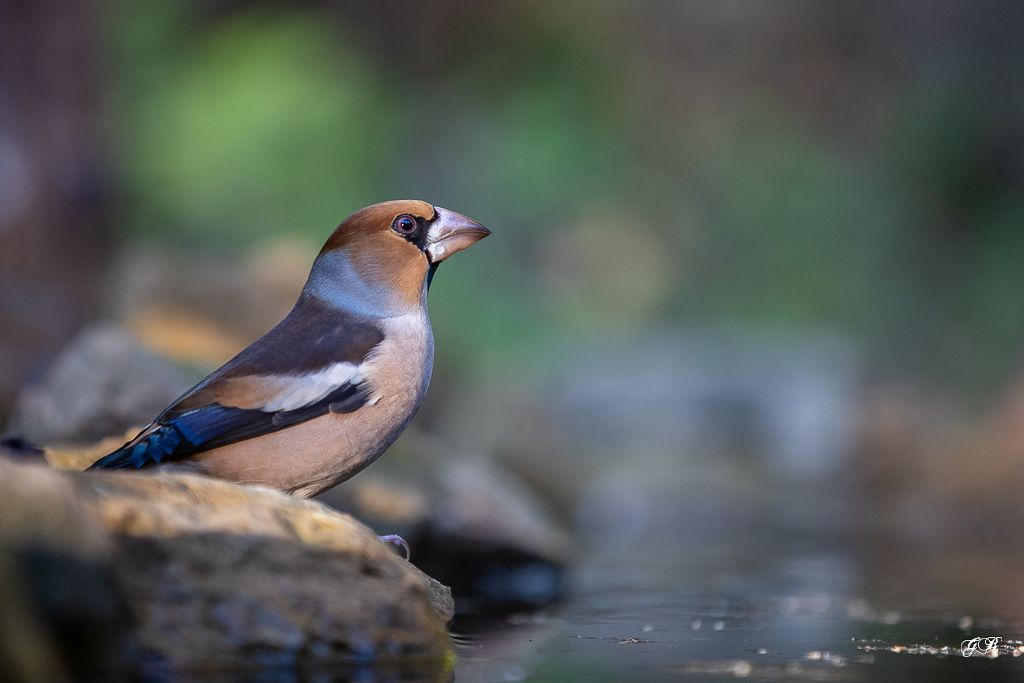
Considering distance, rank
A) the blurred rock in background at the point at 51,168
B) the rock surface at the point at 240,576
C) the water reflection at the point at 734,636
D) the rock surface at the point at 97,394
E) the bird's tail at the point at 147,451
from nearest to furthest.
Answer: the rock surface at the point at 240,576, the water reflection at the point at 734,636, the bird's tail at the point at 147,451, the rock surface at the point at 97,394, the blurred rock in background at the point at 51,168

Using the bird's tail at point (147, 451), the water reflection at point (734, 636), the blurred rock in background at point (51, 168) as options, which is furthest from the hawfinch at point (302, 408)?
the blurred rock in background at point (51, 168)

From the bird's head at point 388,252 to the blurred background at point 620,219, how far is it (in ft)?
9.15

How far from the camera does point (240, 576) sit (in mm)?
2689

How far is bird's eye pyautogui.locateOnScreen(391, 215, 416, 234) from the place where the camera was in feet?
12.1

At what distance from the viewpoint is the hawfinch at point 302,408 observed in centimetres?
322

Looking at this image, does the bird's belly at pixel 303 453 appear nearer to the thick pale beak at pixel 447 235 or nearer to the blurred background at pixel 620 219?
the thick pale beak at pixel 447 235

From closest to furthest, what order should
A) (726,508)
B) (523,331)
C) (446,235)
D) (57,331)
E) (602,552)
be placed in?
(446,235), (602,552), (57,331), (726,508), (523,331)

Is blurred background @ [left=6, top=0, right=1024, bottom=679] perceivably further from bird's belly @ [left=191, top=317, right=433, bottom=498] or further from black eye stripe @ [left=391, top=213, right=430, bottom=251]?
bird's belly @ [left=191, top=317, right=433, bottom=498]

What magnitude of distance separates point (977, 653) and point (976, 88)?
1640 cm

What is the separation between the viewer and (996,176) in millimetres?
17609

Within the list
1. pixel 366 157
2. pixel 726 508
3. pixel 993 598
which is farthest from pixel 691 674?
pixel 366 157

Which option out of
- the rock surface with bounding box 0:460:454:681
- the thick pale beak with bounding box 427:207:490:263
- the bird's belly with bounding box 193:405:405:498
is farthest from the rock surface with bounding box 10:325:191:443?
the rock surface with bounding box 0:460:454:681

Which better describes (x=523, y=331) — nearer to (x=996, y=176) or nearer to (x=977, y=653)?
(x=996, y=176)

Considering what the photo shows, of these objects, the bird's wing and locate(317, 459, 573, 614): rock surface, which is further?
locate(317, 459, 573, 614): rock surface
